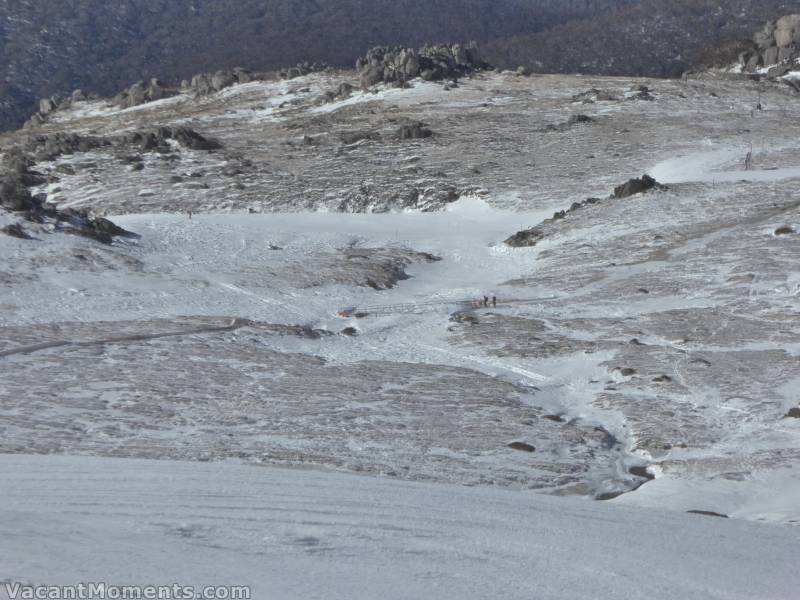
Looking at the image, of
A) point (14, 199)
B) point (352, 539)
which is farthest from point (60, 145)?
point (352, 539)

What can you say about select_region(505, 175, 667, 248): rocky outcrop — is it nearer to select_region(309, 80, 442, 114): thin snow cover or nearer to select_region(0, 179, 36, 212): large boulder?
select_region(0, 179, 36, 212): large boulder

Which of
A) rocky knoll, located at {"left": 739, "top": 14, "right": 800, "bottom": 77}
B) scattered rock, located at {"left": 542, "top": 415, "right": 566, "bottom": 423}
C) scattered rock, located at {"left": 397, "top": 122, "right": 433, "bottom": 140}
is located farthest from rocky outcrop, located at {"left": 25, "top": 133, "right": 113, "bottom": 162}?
rocky knoll, located at {"left": 739, "top": 14, "right": 800, "bottom": 77}

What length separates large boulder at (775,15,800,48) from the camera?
89.8m

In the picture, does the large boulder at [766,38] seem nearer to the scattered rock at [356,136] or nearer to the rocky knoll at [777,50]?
the rocky knoll at [777,50]

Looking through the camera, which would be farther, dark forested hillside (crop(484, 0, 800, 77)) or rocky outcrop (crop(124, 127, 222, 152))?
dark forested hillside (crop(484, 0, 800, 77))

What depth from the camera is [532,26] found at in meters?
194

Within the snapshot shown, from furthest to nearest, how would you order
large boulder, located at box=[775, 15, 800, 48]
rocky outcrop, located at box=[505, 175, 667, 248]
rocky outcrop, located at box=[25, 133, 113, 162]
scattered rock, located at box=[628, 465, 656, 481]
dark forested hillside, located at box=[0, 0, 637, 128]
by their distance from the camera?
dark forested hillside, located at box=[0, 0, 637, 128] < large boulder, located at box=[775, 15, 800, 48] < rocky outcrop, located at box=[25, 133, 113, 162] < rocky outcrop, located at box=[505, 175, 667, 248] < scattered rock, located at box=[628, 465, 656, 481]

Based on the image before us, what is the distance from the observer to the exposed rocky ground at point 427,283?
21.0m

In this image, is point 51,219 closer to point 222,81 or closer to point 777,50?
point 222,81

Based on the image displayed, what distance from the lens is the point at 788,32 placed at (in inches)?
3565

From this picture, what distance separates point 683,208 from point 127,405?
29.8 metres

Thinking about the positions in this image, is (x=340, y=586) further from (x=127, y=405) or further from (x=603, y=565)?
(x=127, y=405)

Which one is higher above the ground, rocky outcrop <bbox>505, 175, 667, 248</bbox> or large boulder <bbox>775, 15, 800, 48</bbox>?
large boulder <bbox>775, 15, 800, 48</bbox>

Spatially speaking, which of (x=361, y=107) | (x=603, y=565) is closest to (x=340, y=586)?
(x=603, y=565)
